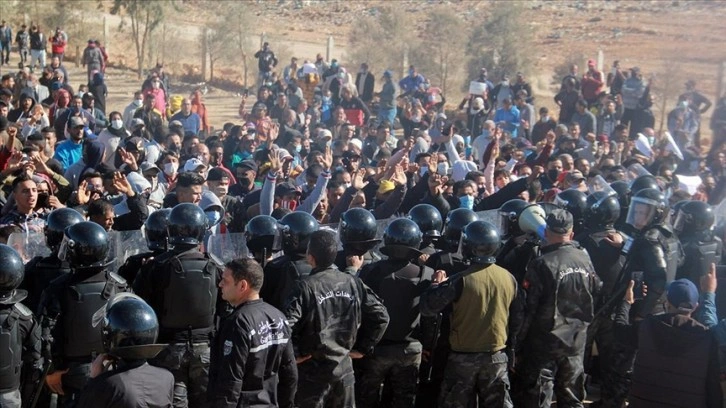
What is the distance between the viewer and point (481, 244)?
22.6 feet

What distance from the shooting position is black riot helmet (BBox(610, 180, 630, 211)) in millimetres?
10133

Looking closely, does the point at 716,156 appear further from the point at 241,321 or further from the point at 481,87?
the point at 241,321

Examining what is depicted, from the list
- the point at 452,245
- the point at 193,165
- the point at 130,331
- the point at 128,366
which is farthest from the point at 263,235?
the point at 193,165

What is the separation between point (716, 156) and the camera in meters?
15.5

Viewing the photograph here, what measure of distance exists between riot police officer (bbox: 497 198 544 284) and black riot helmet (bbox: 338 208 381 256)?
1.40m

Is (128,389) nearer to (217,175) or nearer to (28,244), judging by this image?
(28,244)

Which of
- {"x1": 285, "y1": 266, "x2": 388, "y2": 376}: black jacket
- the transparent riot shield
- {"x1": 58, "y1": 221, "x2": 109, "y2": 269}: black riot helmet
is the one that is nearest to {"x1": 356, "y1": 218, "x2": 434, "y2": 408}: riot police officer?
{"x1": 285, "y1": 266, "x2": 388, "y2": 376}: black jacket

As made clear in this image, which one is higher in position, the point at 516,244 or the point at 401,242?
the point at 401,242

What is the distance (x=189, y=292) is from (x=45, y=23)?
31455mm

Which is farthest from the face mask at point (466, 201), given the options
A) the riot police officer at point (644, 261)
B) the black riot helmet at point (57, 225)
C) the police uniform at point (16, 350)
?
the police uniform at point (16, 350)

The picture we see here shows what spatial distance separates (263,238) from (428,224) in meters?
1.55

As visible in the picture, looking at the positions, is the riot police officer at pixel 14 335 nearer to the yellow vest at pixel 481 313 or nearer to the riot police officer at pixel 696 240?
the yellow vest at pixel 481 313

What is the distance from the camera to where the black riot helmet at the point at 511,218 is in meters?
8.54

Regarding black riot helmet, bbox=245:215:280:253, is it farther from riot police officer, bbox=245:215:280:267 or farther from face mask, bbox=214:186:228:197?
face mask, bbox=214:186:228:197
